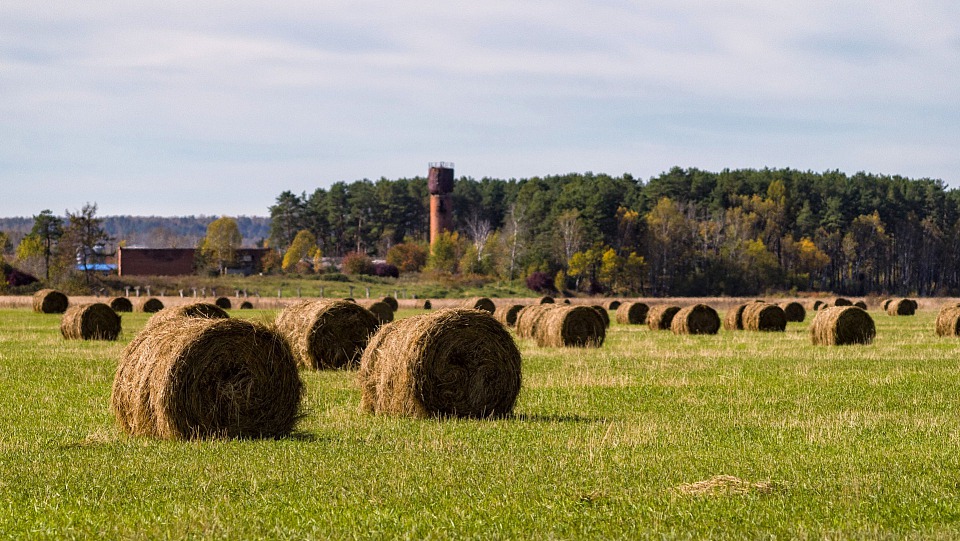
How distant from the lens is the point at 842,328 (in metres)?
34.8

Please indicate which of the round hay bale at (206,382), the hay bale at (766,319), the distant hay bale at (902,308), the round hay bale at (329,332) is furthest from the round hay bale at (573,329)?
the distant hay bale at (902,308)

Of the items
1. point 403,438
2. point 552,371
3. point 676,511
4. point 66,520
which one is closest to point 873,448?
point 676,511

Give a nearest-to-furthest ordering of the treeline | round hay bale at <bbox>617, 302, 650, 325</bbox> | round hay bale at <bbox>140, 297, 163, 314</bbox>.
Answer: round hay bale at <bbox>617, 302, 650, 325</bbox> < round hay bale at <bbox>140, 297, 163, 314</bbox> < the treeline

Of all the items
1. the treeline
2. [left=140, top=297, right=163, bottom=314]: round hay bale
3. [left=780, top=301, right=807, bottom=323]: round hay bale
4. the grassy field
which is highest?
the treeline

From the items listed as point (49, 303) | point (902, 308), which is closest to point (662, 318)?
point (902, 308)

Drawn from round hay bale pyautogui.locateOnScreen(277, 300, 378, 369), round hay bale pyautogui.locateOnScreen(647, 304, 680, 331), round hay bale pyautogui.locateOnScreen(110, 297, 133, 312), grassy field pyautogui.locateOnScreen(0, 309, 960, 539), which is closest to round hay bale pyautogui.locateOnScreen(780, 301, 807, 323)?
round hay bale pyautogui.locateOnScreen(647, 304, 680, 331)

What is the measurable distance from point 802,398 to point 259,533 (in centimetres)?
1248

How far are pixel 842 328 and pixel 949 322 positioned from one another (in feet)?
21.6

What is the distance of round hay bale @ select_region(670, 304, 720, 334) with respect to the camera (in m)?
42.8

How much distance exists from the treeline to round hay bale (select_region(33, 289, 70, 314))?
6512cm

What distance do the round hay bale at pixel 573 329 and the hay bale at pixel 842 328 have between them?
20.6 feet

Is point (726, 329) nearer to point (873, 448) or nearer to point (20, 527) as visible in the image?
point (873, 448)

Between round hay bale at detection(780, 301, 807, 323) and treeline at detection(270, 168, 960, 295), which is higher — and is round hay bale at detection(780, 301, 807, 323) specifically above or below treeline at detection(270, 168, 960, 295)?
below

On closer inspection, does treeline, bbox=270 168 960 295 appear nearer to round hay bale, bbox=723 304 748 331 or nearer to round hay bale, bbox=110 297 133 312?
round hay bale, bbox=110 297 133 312
